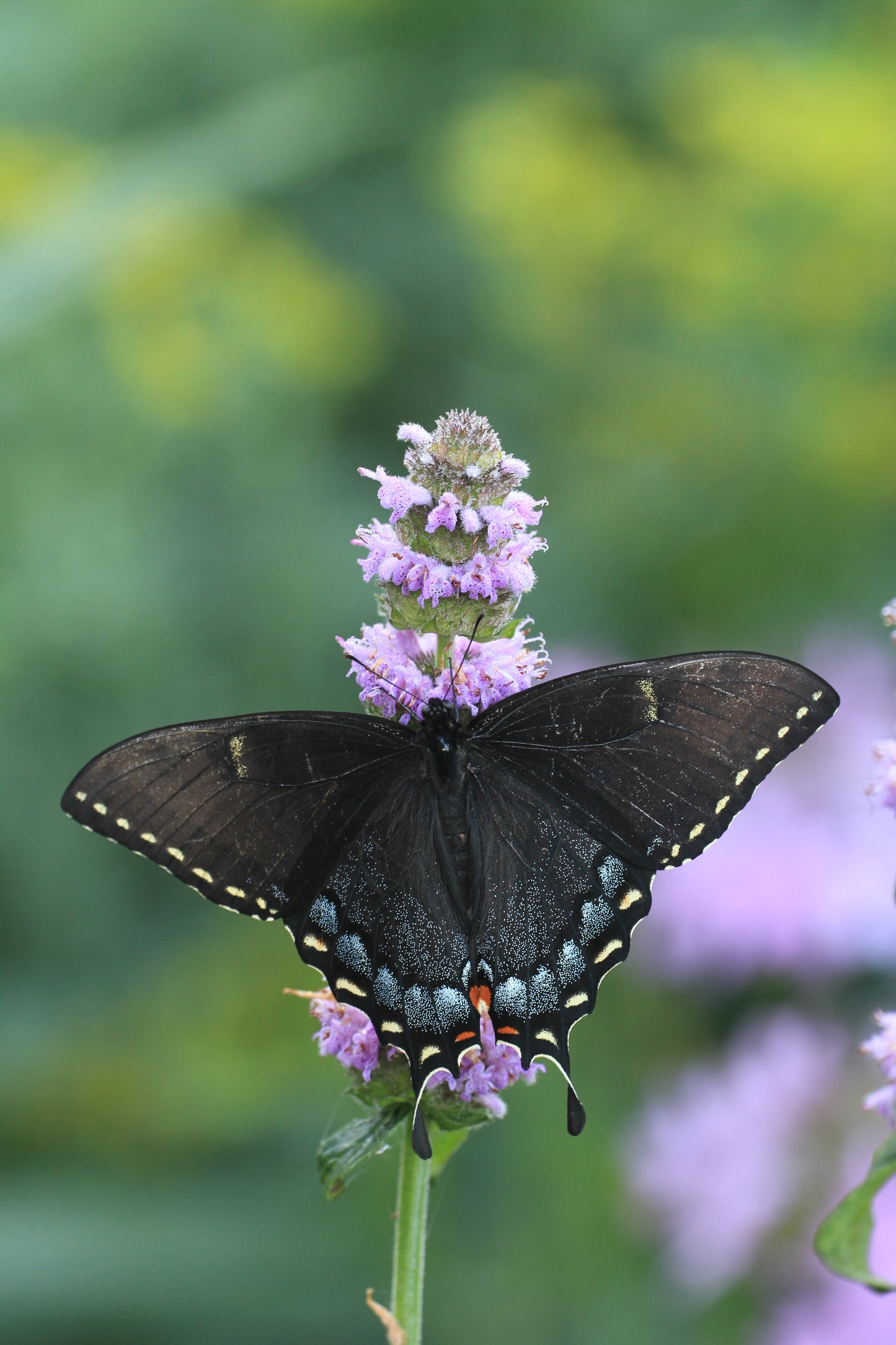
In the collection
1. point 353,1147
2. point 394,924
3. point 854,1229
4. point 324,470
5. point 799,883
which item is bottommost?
point 854,1229

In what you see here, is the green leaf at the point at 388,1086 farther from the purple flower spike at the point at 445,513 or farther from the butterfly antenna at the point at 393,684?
the purple flower spike at the point at 445,513

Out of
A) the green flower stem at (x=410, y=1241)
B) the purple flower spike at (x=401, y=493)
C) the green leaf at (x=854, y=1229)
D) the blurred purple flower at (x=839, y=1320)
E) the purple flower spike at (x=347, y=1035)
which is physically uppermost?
the purple flower spike at (x=401, y=493)

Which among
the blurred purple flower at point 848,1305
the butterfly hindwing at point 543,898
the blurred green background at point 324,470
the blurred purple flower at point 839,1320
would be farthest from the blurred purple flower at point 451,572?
the blurred green background at point 324,470

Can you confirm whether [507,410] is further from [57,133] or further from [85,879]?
[85,879]

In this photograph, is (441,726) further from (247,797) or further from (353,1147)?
(353,1147)

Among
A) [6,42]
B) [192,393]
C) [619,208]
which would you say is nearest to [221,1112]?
[192,393]

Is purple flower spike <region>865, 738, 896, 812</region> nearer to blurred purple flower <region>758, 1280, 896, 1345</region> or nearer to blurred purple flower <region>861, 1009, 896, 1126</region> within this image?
blurred purple flower <region>861, 1009, 896, 1126</region>

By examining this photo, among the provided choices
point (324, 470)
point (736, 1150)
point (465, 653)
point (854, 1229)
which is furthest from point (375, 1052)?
point (324, 470)
